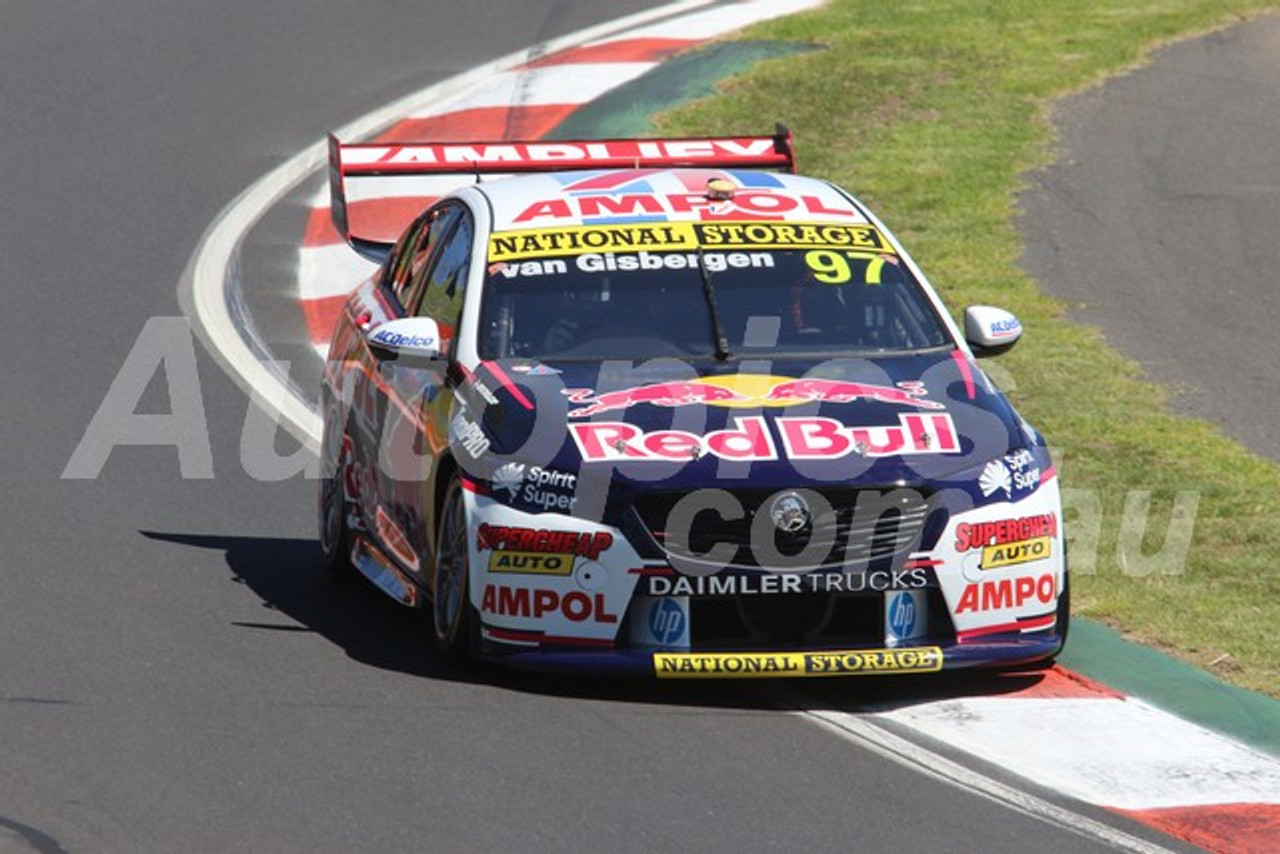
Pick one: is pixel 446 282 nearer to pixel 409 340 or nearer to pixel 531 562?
pixel 409 340

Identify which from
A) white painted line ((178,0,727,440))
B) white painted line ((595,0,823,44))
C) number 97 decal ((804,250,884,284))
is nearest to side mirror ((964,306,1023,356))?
number 97 decal ((804,250,884,284))

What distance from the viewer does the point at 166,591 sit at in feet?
29.9

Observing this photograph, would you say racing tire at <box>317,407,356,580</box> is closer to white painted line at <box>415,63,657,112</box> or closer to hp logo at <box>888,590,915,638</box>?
hp logo at <box>888,590,915,638</box>

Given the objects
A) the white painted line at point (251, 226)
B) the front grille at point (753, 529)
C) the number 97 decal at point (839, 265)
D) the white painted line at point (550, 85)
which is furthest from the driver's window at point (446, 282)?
the white painted line at point (550, 85)

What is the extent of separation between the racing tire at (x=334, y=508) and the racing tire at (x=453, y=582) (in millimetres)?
1330

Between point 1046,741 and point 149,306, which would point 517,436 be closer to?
point 1046,741

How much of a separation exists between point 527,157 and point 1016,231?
5512 mm

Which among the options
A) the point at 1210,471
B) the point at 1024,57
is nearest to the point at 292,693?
the point at 1210,471

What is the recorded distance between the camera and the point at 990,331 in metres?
8.97

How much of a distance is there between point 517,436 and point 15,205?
351 inches

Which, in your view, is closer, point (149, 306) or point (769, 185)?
point (769, 185)

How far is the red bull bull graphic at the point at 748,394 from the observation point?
810 centimetres

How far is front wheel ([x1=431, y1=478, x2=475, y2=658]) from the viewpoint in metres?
8.00

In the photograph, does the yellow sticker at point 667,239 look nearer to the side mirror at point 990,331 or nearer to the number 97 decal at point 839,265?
the number 97 decal at point 839,265
